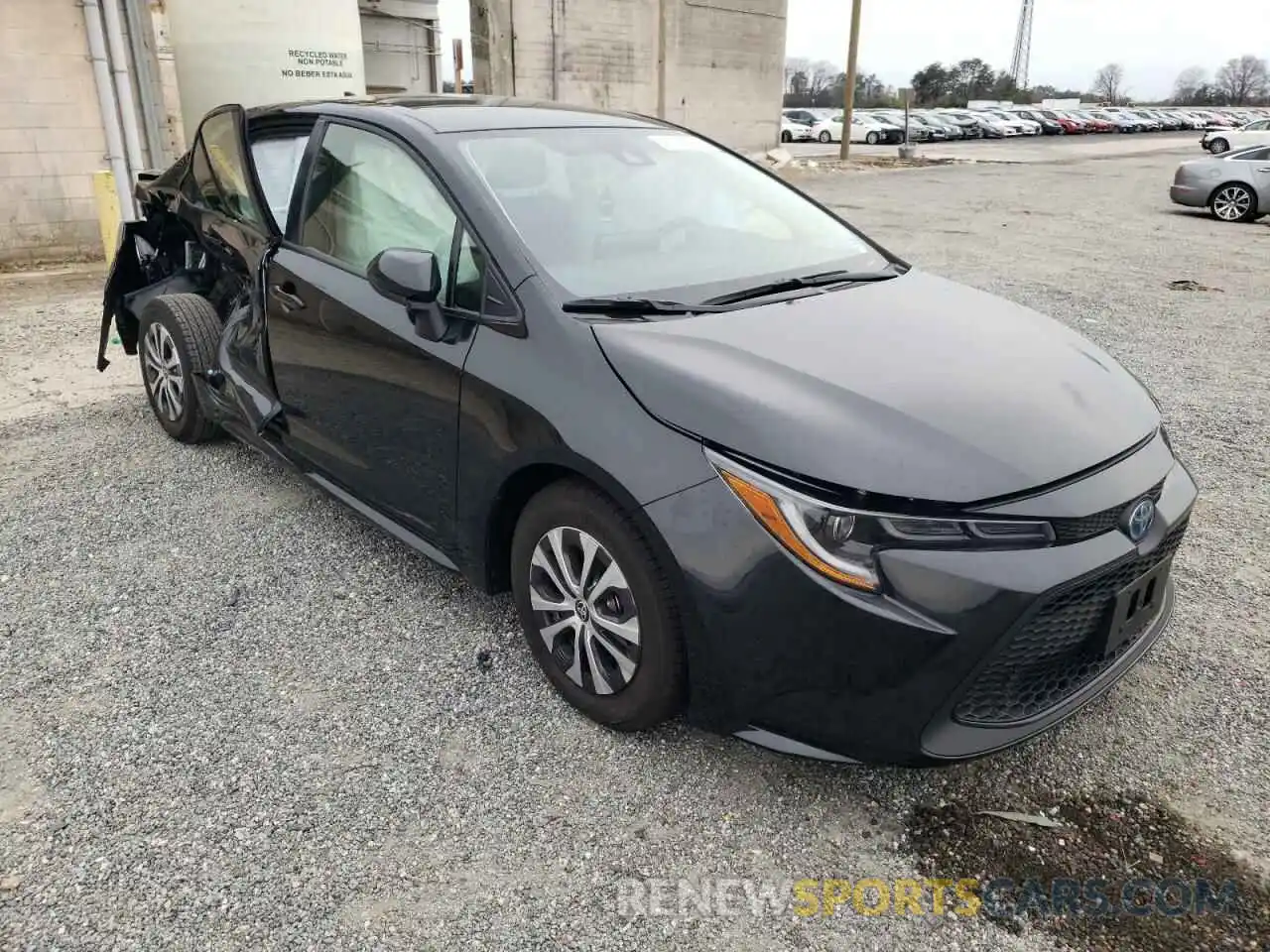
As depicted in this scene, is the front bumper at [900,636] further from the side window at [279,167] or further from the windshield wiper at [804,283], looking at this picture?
the side window at [279,167]

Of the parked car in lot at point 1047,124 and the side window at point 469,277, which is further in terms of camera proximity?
the parked car in lot at point 1047,124

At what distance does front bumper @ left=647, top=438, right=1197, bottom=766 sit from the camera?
1993 mm

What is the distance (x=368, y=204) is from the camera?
321cm

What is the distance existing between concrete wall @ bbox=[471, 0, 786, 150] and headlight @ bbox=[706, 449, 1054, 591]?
18891mm

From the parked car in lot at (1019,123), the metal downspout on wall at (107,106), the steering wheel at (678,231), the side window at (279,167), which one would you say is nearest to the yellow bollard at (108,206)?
the metal downspout on wall at (107,106)

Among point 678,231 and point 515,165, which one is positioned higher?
point 515,165

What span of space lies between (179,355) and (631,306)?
2.62 m

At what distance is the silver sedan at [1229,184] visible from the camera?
14398mm

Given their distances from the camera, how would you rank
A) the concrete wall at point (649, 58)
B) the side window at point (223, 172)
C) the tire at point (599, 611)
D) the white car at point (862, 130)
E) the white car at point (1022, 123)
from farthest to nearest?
the white car at point (1022, 123) < the white car at point (862, 130) < the concrete wall at point (649, 58) < the side window at point (223, 172) < the tire at point (599, 611)

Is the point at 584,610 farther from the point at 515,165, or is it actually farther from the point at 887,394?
the point at 515,165

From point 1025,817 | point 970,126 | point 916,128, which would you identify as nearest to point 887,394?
point 1025,817

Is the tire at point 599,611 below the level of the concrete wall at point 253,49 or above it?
below

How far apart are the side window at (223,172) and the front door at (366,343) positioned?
1.64 ft

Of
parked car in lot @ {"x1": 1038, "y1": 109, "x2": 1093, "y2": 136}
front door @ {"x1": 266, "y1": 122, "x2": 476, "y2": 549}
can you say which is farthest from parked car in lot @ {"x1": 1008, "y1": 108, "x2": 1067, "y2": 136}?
front door @ {"x1": 266, "y1": 122, "x2": 476, "y2": 549}
